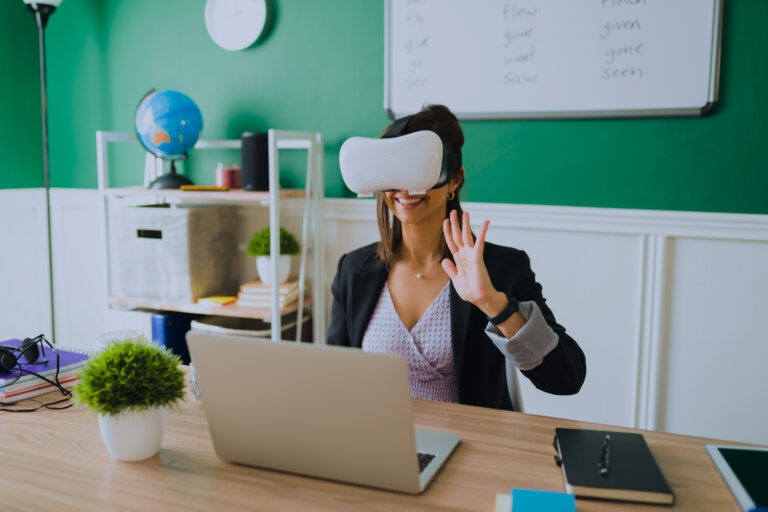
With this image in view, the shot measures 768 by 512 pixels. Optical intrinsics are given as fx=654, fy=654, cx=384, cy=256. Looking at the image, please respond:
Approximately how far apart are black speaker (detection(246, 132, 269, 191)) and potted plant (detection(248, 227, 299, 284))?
186 millimetres

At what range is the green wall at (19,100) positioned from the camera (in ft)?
9.95

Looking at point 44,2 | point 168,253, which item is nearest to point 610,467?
point 168,253

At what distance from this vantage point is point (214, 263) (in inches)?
107

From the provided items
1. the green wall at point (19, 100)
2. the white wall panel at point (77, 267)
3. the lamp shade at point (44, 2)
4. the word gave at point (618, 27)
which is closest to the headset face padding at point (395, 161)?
the word gave at point (618, 27)

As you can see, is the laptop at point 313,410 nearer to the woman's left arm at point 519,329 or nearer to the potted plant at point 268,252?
the woman's left arm at point 519,329

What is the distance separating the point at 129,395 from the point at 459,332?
723mm

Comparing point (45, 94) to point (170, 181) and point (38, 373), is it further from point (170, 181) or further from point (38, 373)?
point (38, 373)

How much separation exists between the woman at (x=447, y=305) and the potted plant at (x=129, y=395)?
1.92 feet

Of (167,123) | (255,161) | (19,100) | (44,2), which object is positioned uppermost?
(44,2)

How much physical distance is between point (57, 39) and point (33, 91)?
11.3 inches

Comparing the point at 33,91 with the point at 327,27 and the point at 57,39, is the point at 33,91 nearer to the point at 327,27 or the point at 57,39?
the point at 57,39

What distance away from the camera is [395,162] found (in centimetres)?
110

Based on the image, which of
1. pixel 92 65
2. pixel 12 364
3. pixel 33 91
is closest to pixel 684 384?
pixel 12 364

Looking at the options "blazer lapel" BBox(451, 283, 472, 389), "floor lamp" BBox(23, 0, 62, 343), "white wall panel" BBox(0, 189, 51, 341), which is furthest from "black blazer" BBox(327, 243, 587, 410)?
"white wall panel" BBox(0, 189, 51, 341)
